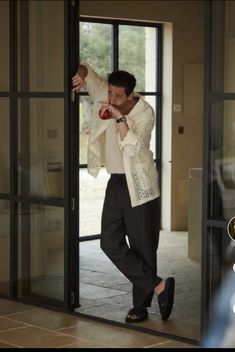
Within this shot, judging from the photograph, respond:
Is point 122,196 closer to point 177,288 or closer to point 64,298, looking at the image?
point 64,298

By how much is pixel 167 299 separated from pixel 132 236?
463mm

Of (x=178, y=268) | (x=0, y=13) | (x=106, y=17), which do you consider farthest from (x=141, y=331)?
(x=106, y=17)

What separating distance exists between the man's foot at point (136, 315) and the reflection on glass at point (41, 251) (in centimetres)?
57

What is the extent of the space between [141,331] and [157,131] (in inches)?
170

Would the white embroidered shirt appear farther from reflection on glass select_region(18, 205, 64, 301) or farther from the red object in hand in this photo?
reflection on glass select_region(18, 205, 64, 301)

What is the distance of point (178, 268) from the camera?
279 inches

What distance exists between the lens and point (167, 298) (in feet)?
17.3

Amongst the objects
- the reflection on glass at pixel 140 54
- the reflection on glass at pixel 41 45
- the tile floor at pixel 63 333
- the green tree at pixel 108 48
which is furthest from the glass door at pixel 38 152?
the reflection on glass at pixel 140 54

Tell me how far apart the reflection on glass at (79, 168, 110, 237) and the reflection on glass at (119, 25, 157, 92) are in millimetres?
1182

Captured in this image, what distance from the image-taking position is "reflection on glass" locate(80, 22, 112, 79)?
8.51 m

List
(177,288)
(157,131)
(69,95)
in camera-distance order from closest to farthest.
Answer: (69,95) → (177,288) → (157,131)

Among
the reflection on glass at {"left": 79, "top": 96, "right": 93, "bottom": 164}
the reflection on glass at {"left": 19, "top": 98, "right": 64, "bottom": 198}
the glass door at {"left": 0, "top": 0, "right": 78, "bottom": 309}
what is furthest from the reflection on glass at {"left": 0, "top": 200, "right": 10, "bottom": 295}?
the reflection on glass at {"left": 79, "top": 96, "right": 93, "bottom": 164}

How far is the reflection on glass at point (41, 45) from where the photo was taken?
5.54m

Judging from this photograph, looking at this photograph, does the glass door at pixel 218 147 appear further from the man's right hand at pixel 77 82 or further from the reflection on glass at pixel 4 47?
the reflection on glass at pixel 4 47
